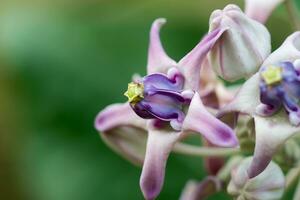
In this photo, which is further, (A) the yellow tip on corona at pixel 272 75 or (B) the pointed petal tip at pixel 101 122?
(B) the pointed petal tip at pixel 101 122

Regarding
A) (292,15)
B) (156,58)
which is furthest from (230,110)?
(292,15)

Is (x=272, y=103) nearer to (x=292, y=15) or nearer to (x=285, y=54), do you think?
(x=285, y=54)

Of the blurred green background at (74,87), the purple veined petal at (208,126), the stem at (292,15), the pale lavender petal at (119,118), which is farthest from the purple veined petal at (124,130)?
the blurred green background at (74,87)

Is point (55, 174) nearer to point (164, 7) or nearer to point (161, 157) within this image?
point (164, 7)

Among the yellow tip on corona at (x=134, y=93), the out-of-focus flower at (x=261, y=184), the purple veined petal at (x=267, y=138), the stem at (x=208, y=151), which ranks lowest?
the out-of-focus flower at (x=261, y=184)

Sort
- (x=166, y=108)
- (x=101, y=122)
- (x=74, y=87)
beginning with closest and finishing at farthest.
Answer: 1. (x=166, y=108)
2. (x=101, y=122)
3. (x=74, y=87)

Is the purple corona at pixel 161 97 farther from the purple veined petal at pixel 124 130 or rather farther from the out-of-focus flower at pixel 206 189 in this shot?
the out-of-focus flower at pixel 206 189

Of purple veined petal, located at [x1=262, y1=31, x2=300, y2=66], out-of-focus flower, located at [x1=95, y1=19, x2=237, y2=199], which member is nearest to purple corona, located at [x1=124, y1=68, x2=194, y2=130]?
out-of-focus flower, located at [x1=95, y1=19, x2=237, y2=199]

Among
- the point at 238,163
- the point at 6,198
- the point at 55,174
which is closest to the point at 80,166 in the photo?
the point at 55,174
